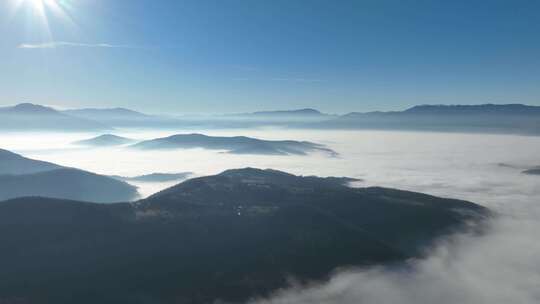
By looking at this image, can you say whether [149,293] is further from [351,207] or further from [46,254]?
[351,207]

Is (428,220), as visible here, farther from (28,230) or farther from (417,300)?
(28,230)

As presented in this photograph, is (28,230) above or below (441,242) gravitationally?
above

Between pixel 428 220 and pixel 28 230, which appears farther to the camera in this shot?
pixel 428 220

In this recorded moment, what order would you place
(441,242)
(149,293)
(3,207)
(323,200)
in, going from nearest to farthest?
(149,293), (3,207), (441,242), (323,200)

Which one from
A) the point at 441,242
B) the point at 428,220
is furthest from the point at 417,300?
the point at 428,220

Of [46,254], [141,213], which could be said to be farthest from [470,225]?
[46,254]

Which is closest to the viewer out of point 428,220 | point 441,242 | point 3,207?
point 3,207
